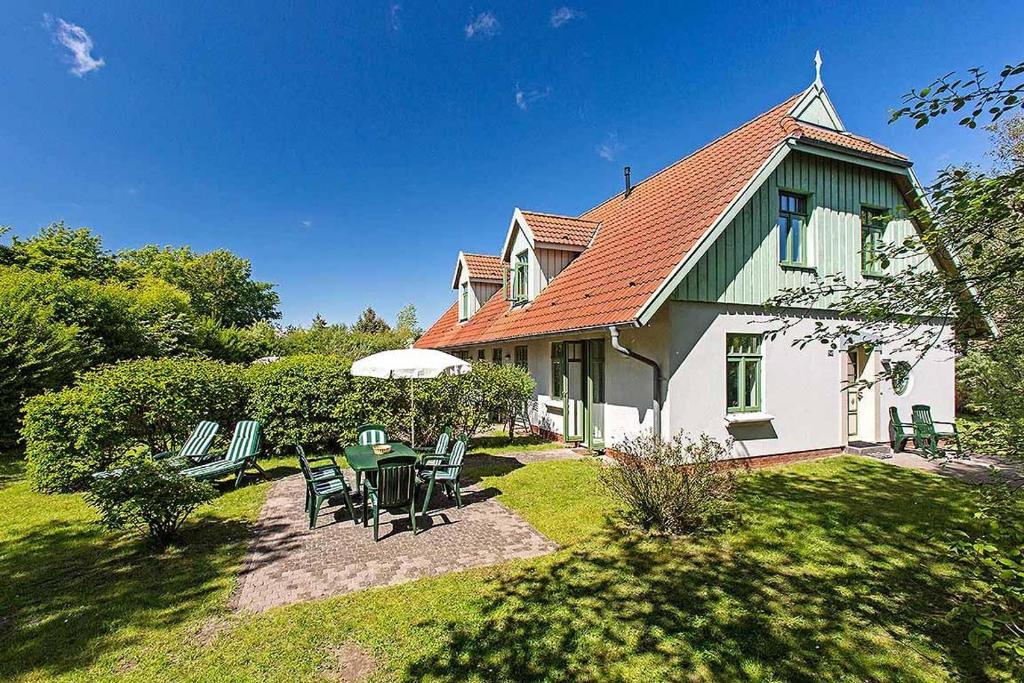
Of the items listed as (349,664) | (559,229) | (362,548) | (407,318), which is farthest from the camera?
(407,318)

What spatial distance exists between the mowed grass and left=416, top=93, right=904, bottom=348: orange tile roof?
4583 mm

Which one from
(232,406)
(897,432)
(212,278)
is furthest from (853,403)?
(212,278)

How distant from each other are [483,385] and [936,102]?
10366mm

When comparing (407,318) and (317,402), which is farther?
(407,318)

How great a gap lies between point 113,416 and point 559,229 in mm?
12321

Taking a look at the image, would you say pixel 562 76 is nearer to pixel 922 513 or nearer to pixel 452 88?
pixel 452 88

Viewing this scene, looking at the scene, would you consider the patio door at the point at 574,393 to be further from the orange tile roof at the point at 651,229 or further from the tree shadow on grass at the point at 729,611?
the tree shadow on grass at the point at 729,611

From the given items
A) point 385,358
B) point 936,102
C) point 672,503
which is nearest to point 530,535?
point 672,503

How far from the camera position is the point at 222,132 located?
16.0 metres

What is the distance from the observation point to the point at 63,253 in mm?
27000

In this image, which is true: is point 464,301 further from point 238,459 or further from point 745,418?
point 745,418

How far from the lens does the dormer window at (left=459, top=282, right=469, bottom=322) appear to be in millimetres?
21438

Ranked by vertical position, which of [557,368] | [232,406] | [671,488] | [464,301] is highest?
[464,301]

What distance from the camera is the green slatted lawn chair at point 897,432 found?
37.3 ft
